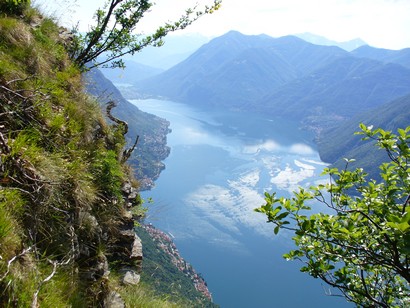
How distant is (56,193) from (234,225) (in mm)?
92629

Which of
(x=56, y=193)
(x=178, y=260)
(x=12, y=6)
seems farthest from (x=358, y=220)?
(x=178, y=260)

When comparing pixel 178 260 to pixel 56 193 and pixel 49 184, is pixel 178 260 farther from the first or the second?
pixel 49 184

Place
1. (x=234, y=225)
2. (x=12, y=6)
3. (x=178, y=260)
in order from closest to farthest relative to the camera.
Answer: (x=12, y=6) → (x=178, y=260) → (x=234, y=225)

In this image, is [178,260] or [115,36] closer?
[115,36]

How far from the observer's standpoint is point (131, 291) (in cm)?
500

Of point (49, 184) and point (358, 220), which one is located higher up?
point (49, 184)

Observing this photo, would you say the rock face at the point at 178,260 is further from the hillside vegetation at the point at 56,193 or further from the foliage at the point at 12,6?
the foliage at the point at 12,6

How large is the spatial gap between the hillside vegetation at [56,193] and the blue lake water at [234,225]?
124 feet

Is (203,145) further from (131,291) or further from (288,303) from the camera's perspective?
(131,291)

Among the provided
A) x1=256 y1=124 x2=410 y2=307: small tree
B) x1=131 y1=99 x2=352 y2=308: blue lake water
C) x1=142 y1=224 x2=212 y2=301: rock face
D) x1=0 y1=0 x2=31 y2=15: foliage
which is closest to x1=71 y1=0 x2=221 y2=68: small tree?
x1=0 y1=0 x2=31 y2=15: foliage

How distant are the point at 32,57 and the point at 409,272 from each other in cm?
715

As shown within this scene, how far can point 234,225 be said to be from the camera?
9400cm

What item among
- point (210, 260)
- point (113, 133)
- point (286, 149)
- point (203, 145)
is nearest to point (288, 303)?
point (210, 260)

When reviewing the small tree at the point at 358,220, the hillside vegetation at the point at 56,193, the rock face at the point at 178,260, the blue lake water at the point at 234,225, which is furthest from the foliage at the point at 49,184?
the rock face at the point at 178,260
